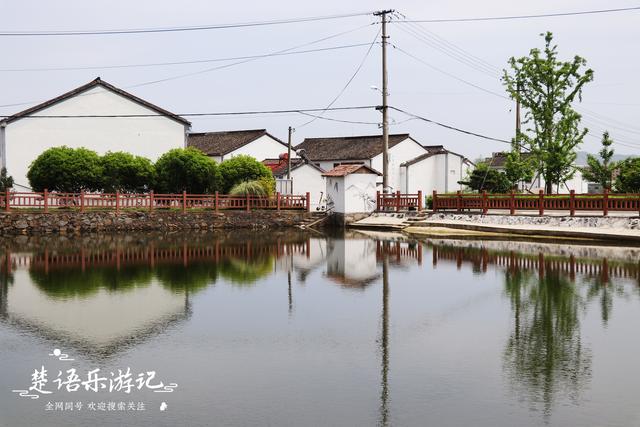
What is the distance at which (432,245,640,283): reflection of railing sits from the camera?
1639cm

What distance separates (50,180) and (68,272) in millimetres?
19488

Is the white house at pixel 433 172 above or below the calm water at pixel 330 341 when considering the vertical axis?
above

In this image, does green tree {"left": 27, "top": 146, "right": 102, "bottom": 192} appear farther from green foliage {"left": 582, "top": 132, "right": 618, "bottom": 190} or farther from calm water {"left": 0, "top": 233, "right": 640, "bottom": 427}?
green foliage {"left": 582, "top": 132, "right": 618, "bottom": 190}

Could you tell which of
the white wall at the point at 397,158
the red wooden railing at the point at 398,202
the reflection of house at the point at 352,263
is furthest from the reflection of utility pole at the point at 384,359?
the white wall at the point at 397,158

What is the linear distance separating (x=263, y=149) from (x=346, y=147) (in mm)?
7846

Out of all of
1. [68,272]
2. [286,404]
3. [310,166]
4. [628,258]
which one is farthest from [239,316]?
[310,166]

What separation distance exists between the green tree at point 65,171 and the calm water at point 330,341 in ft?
54.7

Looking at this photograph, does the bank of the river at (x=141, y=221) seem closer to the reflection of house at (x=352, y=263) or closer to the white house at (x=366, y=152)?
the reflection of house at (x=352, y=263)

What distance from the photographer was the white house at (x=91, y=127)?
38.8 m

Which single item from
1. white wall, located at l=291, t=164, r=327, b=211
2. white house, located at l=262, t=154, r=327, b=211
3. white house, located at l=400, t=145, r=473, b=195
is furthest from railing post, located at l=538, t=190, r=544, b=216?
white house, located at l=400, t=145, r=473, b=195

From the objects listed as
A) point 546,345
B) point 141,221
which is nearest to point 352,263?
point 546,345

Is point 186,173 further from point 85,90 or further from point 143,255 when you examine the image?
point 143,255

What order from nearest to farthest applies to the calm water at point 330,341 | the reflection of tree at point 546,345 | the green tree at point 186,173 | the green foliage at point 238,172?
1. the calm water at point 330,341
2. the reflection of tree at point 546,345
3. the green tree at point 186,173
4. the green foliage at point 238,172

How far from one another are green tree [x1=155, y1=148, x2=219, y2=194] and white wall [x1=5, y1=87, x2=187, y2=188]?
5.37 meters
